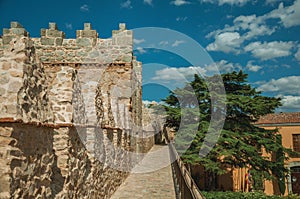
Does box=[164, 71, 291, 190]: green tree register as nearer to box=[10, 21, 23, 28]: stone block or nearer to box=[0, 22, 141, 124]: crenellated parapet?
box=[0, 22, 141, 124]: crenellated parapet

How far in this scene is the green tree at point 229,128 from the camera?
45.0 feet

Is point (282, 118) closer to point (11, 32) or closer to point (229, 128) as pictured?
point (229, 128)

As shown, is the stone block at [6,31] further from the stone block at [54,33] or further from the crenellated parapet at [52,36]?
the stone block at [54,33]

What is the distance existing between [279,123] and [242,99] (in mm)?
9233

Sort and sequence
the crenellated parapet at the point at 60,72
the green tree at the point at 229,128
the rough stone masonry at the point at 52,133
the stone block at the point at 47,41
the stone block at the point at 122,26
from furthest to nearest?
1. the green tree at the point at 229,128
2. the stone block at the point at 122,26
3. the stone block at the point at 47,41
4. the crenellated parapet at the point at 60,72
5. the rough stone masonry at the point at 52,133

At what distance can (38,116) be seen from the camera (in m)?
2.84

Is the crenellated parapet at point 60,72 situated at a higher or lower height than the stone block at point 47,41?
lower

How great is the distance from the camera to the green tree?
1370 centimetres

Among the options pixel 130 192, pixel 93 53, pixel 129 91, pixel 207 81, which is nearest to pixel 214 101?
pixel 207 81

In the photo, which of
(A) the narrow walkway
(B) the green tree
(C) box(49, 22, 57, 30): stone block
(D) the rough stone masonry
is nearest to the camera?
(D) the rough stone masonry

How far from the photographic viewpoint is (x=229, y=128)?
14.5m

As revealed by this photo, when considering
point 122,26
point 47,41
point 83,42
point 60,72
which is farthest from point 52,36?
point 60,72

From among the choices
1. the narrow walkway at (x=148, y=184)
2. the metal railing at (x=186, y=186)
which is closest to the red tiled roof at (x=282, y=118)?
the narrow walkway at (x=148, y=184)

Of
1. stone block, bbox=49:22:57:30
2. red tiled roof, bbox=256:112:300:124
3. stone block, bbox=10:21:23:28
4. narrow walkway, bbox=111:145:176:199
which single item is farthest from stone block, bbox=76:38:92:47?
red tiled roof, bbox=256:112:300:124
